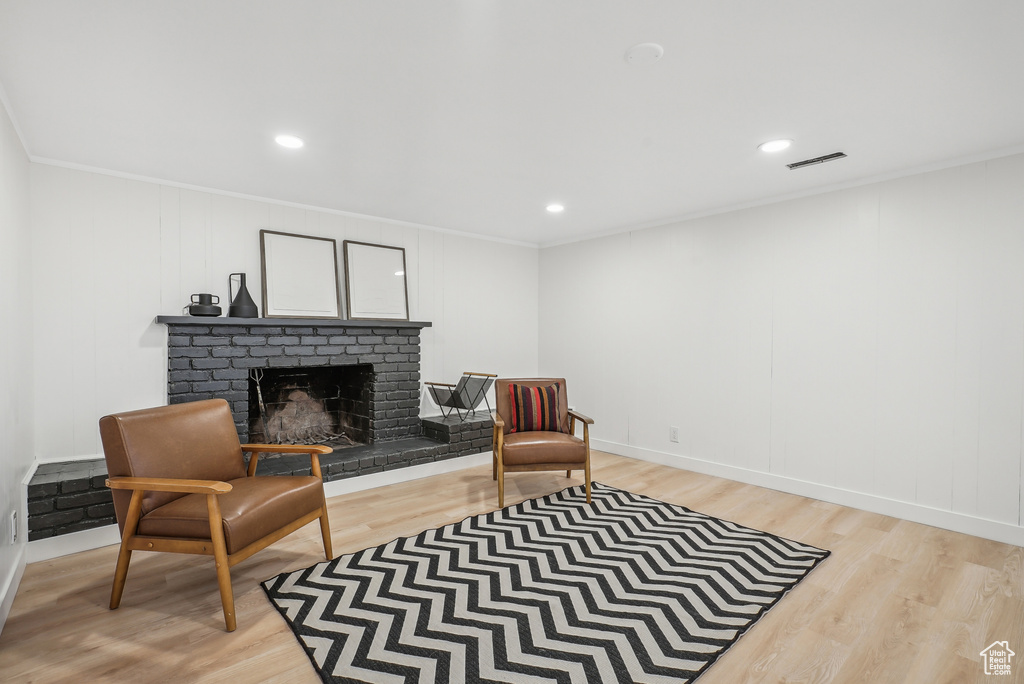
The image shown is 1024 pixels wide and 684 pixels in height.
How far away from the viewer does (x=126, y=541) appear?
2143 millimetres

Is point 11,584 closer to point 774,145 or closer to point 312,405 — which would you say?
point 312,405

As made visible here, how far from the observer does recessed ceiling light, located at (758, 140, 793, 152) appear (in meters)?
2.82

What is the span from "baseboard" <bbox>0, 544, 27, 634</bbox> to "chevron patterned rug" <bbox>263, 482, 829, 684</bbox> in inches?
39.3

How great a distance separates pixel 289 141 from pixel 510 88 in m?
1.40

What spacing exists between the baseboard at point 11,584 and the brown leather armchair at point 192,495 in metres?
0.39

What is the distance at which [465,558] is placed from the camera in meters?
2.68

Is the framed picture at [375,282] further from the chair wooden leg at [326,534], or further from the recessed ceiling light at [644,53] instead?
Answer: the recessed ceiling light at [644,53]

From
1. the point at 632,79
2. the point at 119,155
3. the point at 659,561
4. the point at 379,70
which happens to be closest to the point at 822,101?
the point at 632,79

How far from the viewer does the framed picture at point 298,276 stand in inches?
155

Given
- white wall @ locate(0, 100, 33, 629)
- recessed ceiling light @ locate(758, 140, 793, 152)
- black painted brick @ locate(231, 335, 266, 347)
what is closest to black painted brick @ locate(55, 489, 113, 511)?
white wall @ locate(0, 100, 33, 629)

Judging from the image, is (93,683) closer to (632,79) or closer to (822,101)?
(632,79)

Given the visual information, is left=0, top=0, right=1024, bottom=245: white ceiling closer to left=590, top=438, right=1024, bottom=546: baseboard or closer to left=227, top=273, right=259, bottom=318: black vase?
left=227, top=273, right=259, bottom=318: black vase

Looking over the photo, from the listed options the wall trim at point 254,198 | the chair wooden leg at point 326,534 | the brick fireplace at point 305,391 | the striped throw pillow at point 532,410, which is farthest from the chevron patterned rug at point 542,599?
the wall trim at point 254,198

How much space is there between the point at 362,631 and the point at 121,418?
57.7 inches
